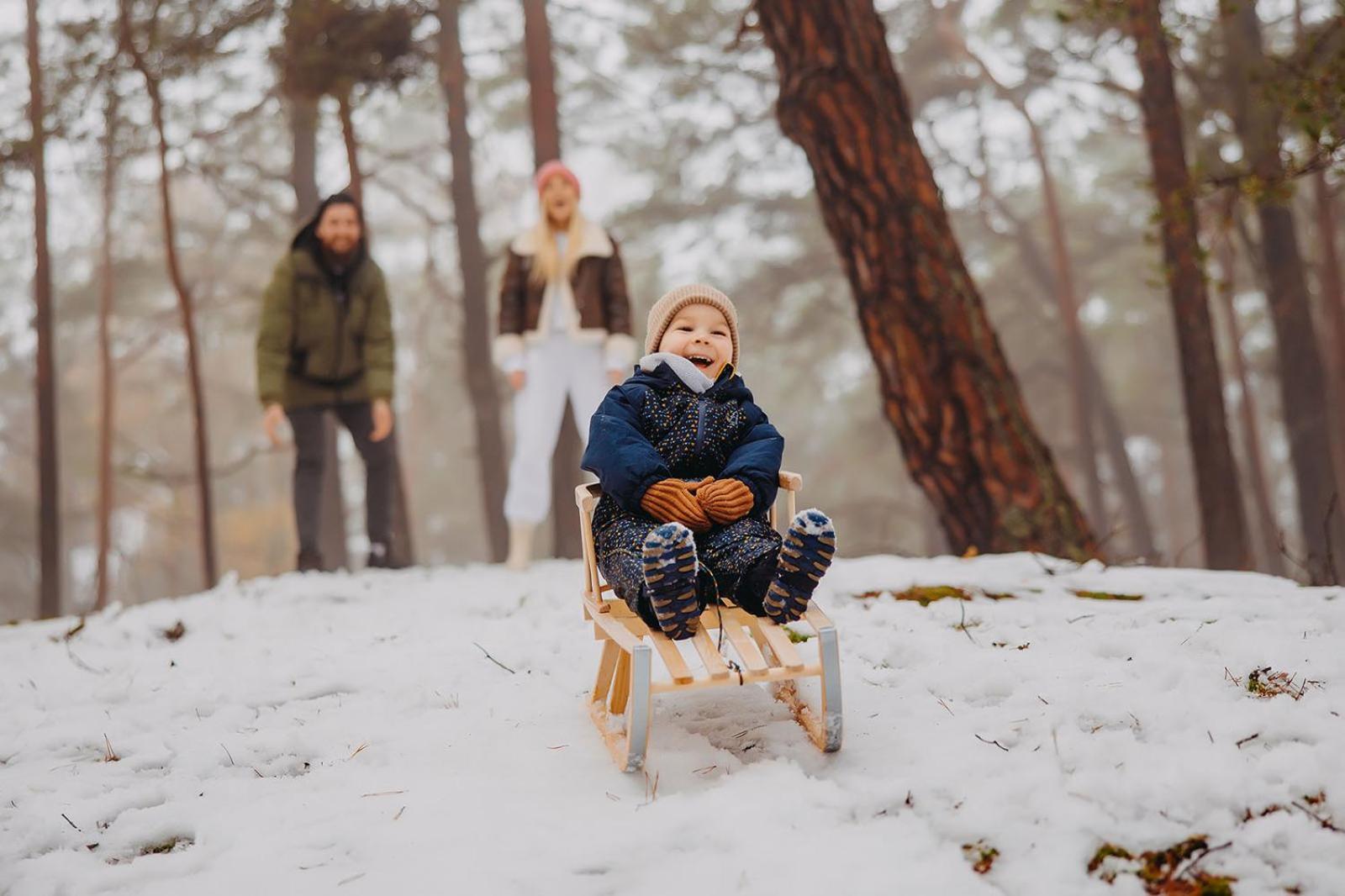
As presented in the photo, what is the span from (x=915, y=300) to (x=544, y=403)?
2.21 meters

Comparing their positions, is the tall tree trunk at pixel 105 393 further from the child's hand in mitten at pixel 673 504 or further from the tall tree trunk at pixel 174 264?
the child's hand in mitten at pixel 673 504

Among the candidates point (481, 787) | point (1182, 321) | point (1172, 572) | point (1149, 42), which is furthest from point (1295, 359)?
point (481, 787)

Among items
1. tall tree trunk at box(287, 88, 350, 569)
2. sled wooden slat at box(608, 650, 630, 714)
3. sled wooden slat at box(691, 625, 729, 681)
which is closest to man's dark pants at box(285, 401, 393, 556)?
sled wooden slat at box(608, 650, 630, 714)

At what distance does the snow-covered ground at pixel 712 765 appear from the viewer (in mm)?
1880

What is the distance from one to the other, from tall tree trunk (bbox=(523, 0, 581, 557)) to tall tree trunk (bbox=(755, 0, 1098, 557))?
318cm

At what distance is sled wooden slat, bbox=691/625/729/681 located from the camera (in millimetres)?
2184

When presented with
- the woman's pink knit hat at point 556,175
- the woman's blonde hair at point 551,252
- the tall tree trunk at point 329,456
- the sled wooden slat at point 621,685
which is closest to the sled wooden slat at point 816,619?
the sled wooden slat at point 621,685

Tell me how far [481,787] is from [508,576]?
2.95 metres

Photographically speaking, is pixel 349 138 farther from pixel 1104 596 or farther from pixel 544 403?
pixel 1104 596

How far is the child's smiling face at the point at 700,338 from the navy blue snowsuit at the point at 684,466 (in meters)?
0.05

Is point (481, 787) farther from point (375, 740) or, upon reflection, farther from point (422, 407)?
point (422, 407)

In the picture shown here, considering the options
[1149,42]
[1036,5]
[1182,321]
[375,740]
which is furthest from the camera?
[1036,5]

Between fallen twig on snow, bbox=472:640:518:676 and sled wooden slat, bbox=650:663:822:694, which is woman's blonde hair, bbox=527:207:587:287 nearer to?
fallen twig on snow, bbox=472:640:518:676

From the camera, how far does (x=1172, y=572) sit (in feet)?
13.3
